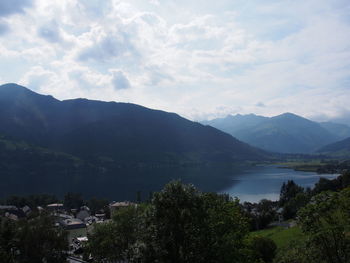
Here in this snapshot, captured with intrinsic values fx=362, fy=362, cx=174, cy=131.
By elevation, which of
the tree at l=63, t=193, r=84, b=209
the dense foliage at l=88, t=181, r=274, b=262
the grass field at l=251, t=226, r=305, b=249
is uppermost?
the dense foliage at l=88, t=181, r=274, b=262

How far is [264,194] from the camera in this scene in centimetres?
13000

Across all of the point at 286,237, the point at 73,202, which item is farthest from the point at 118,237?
the point at 73,202

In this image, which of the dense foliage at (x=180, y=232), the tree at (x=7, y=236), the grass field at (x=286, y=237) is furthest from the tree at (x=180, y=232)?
the grass field at (x=286, y=237)

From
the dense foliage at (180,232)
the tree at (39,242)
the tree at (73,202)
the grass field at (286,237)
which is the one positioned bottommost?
the tree at (73,202)

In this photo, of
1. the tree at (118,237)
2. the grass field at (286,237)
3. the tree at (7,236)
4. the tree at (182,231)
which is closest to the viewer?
the tree at (182,231)

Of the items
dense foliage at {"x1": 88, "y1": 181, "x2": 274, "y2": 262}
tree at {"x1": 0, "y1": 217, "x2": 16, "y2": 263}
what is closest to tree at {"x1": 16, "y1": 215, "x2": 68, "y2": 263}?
tree at {"x1": 0, "y1": 217, "x2": 16, "y2": 263}

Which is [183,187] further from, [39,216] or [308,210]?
[39,216]

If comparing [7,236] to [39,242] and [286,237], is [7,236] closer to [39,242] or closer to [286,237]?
[39,242]

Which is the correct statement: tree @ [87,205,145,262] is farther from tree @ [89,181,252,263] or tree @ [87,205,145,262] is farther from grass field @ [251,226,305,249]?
tree @ [89,181,252,263]

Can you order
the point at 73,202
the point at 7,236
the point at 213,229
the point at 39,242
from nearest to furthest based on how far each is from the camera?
the point at 213,229 → the point at 7,236 → the point at 39,242 → the point at 73,202

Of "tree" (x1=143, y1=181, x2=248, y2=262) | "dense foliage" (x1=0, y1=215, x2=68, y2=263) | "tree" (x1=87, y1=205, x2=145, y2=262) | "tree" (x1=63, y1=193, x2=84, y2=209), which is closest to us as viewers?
"tree" (x1=143, y1=181, x2=248, y2=262)

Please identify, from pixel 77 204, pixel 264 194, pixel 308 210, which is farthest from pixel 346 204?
pixel 264 194

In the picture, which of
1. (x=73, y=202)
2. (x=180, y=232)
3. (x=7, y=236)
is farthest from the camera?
(x=73, y=202)

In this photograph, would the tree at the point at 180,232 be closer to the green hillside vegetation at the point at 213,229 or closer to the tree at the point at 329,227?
the green hillside vegetation at the point at 213,229
